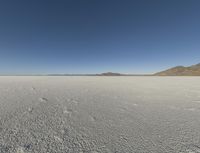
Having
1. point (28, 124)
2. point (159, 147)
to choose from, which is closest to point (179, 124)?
point (159, 147)

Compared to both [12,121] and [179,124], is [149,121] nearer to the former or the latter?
[179,124]

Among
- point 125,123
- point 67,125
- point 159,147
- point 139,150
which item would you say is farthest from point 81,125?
point 159,147

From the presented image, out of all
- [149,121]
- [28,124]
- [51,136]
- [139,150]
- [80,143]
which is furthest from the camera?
[149,121]

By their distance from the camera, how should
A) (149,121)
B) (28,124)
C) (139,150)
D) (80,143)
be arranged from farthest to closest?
(149,121) → (28,124) → (80,143) → (139,150)

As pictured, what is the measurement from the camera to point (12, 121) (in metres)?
2.65

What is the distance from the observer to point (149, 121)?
2.74 meters

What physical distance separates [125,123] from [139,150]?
924mm

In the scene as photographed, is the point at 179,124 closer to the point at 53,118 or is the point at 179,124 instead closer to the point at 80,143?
the point at 80,143

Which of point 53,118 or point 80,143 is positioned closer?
point 80,143

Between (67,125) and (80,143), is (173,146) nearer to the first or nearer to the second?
(80,143)

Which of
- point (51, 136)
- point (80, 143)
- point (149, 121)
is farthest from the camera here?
point (149, 121)

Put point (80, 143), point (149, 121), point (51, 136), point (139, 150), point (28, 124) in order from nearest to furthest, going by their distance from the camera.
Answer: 1. point (139, 150)
2. point (80, 143)
3. point (51, 136)
4. point (28, 124)
5. point (149, 121)

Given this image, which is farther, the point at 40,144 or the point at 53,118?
the point at 53,118

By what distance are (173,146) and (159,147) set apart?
0.24 m
